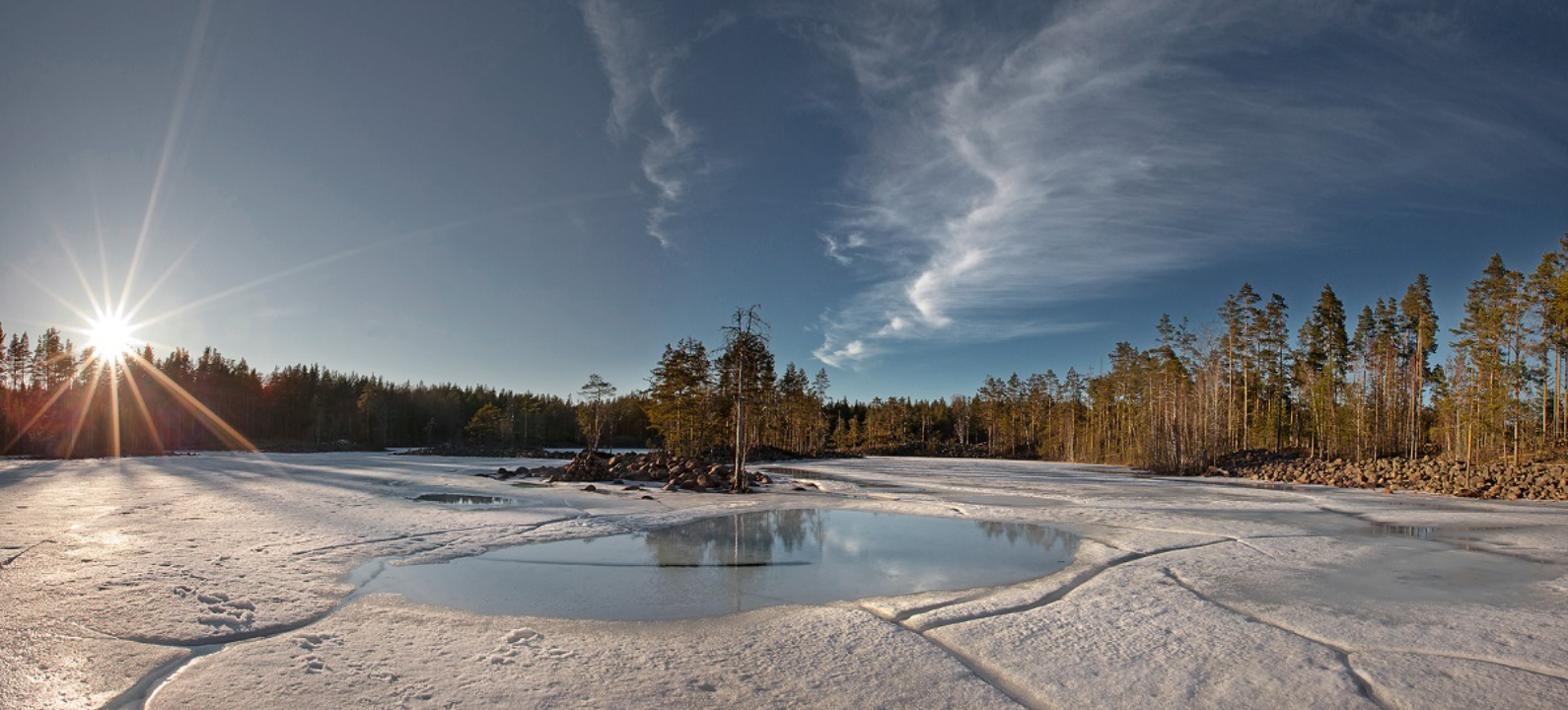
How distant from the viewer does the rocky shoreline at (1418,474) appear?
2527 cm

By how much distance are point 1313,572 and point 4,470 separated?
43.7 m

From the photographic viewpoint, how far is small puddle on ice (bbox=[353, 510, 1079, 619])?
666 cm

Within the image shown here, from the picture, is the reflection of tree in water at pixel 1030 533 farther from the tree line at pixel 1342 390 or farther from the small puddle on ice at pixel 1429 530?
the tree line at pixel 1342 390

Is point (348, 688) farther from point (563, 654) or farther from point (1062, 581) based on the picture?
point (1062, 581)

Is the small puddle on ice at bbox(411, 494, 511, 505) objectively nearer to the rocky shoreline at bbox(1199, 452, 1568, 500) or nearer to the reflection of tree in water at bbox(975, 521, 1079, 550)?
the reflection of tree in water at bbox(975, 521, 1079, 550)

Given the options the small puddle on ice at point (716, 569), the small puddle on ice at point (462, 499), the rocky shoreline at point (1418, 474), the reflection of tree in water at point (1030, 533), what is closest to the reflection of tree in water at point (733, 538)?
the small puddle on ice at point (716, 569)

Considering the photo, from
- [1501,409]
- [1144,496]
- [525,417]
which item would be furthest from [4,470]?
[1501,409]

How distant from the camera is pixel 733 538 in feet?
37.5

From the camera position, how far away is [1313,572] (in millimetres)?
8531

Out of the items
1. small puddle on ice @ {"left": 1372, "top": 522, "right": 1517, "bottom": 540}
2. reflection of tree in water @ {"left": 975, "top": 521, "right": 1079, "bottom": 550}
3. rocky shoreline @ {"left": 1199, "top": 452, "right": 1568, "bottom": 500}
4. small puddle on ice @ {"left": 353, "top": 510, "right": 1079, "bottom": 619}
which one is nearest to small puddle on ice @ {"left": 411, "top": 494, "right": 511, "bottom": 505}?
small puddle on ice @ {"left": 353, "top": 510, "right": 1079, "bottom": 619}

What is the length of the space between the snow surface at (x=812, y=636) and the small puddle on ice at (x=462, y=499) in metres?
5.79

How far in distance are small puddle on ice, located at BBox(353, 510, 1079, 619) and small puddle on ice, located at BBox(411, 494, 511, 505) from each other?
7189mm

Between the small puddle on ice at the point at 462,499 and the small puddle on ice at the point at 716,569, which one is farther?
the small puddle on ice at the point at 462,499

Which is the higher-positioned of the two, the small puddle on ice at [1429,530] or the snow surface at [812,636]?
the snow surface at [812,636]
